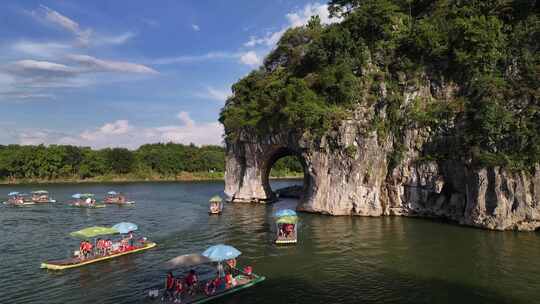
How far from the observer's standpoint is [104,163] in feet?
449

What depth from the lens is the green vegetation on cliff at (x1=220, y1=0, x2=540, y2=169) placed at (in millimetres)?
39500

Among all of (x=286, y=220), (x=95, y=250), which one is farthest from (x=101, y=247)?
(x=286, y=220)

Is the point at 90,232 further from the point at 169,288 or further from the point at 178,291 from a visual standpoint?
the point at 178,291

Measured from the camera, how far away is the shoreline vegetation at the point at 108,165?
126 m

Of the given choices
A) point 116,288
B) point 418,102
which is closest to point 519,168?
point 418,102

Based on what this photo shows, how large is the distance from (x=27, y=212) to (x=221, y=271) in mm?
46196

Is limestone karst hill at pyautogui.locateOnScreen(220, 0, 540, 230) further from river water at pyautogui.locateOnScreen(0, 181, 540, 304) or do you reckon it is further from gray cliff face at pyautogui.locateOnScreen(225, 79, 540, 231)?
river water at pyautogui.locateOnScreen(0, 181, 540, 304)

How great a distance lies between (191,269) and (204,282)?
2469 mm

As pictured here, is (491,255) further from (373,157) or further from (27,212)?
(27,212)

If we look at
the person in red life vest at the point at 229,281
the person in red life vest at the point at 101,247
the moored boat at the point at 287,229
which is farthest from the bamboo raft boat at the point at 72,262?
the moored boat at the point at 287,229

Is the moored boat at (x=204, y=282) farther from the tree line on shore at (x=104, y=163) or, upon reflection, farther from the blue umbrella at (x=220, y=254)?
the tree line on shore at (x=104, y=163)

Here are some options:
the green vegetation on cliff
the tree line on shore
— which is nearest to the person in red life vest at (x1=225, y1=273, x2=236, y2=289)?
the green vegetation on cliff

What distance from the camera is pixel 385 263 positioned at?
2780 centimetres

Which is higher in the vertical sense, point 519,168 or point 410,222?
point 519,168
